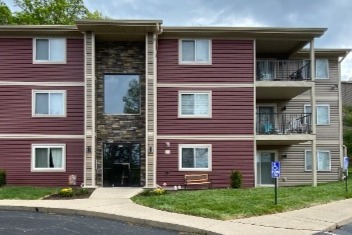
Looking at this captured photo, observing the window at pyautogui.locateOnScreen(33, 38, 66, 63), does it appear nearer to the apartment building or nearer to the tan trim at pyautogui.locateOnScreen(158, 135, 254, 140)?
the apartment building

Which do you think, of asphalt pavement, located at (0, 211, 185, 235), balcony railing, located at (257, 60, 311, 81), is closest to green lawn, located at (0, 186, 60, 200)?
asphalt pavement, located at (0, 211, 185, 235)

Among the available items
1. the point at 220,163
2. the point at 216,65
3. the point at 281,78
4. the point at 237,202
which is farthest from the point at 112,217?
the point at 281,78

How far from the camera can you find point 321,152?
24719mm

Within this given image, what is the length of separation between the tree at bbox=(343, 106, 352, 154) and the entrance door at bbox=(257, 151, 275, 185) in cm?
1089

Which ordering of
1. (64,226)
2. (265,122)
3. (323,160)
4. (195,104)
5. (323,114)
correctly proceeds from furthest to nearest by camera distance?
(323,114) < (323,160) < (265,122) < (195,104) < (64,226)

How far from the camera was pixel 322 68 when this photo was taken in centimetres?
2484

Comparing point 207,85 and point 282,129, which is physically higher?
point 207,85

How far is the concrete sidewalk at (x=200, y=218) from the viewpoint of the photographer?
10.0 m

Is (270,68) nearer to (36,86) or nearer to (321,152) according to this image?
(321,152)

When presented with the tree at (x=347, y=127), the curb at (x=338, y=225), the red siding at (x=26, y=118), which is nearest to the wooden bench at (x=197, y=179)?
the red siding at (x=26, y=118)

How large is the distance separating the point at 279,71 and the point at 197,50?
5.06 metres

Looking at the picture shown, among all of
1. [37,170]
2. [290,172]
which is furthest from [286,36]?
[37,170]

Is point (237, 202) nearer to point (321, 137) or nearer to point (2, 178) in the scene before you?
point (2, 178)

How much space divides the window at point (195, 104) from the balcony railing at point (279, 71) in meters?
3.13
